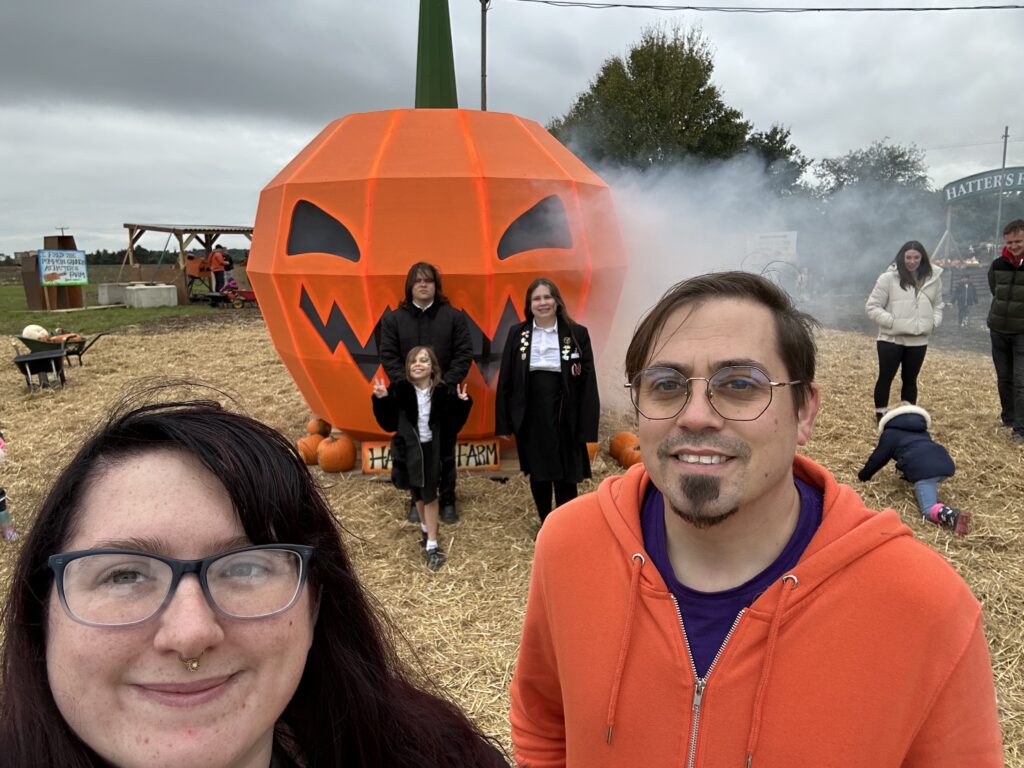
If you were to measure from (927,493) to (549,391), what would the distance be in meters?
2.70

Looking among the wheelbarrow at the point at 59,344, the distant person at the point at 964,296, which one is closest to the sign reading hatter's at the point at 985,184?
the distant person at the point at 964,296

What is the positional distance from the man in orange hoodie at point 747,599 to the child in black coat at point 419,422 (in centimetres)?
269

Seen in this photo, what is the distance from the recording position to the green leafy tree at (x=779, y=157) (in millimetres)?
20812

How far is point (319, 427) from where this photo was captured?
20.2 feet

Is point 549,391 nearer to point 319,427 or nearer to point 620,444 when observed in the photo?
point 620,444

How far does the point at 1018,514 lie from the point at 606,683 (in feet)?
15.3

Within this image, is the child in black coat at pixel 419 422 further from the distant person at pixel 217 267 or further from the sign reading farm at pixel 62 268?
the distant person at pixel 217 267

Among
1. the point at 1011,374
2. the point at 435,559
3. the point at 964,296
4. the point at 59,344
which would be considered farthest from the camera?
the point at 964,296

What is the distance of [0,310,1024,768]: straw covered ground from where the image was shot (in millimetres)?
3156

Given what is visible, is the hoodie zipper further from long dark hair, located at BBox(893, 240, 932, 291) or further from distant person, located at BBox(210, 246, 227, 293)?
distant person, located at BBox(210, 246, 227, 293)

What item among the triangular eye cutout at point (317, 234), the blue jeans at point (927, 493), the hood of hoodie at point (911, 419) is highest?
the triangular eye cutout at point (317, 234)

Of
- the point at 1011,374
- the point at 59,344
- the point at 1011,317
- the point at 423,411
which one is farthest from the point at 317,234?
the point at 59,344

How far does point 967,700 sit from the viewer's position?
1074 mm

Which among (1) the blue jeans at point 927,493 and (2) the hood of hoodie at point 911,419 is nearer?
(1) the blue jeans at point 927,493
